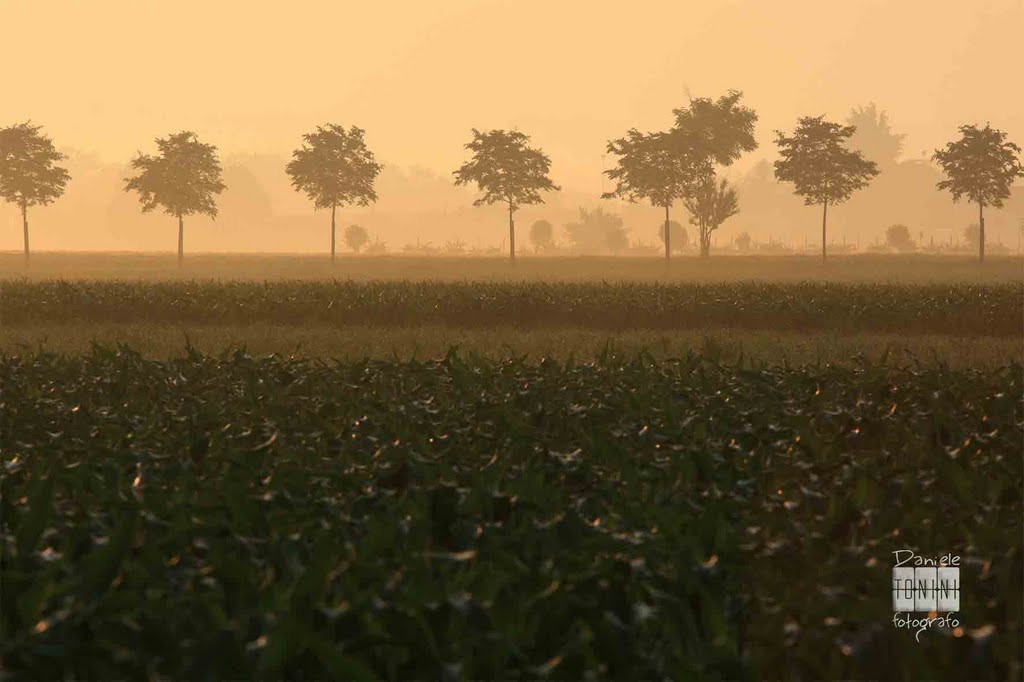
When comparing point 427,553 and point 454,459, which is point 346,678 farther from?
point 454,459

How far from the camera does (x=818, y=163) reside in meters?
91.4

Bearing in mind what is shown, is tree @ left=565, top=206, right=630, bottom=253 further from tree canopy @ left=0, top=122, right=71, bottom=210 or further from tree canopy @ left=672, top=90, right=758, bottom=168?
tree canopy @ left=0, top=122, right=71, bottom=210

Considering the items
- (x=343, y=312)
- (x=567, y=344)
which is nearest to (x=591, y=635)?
(x=567, y=344)

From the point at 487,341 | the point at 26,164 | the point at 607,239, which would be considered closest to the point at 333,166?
the point at 26,164

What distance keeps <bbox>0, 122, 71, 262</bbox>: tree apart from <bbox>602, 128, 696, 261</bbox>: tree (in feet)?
142

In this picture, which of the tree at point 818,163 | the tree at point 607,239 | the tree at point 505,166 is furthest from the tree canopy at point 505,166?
the tree at point 607,239

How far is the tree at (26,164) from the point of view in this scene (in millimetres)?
91938

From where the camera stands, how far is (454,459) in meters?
5.66

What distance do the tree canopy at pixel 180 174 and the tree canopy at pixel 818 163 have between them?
4354 centimetres

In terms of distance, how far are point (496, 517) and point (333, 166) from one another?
90050mm

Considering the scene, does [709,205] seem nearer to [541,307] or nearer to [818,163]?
[818,163]

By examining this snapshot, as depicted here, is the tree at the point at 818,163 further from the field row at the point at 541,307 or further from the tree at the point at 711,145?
the field row at the point at 541,307

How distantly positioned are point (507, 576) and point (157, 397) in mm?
4585

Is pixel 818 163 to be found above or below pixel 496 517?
above
